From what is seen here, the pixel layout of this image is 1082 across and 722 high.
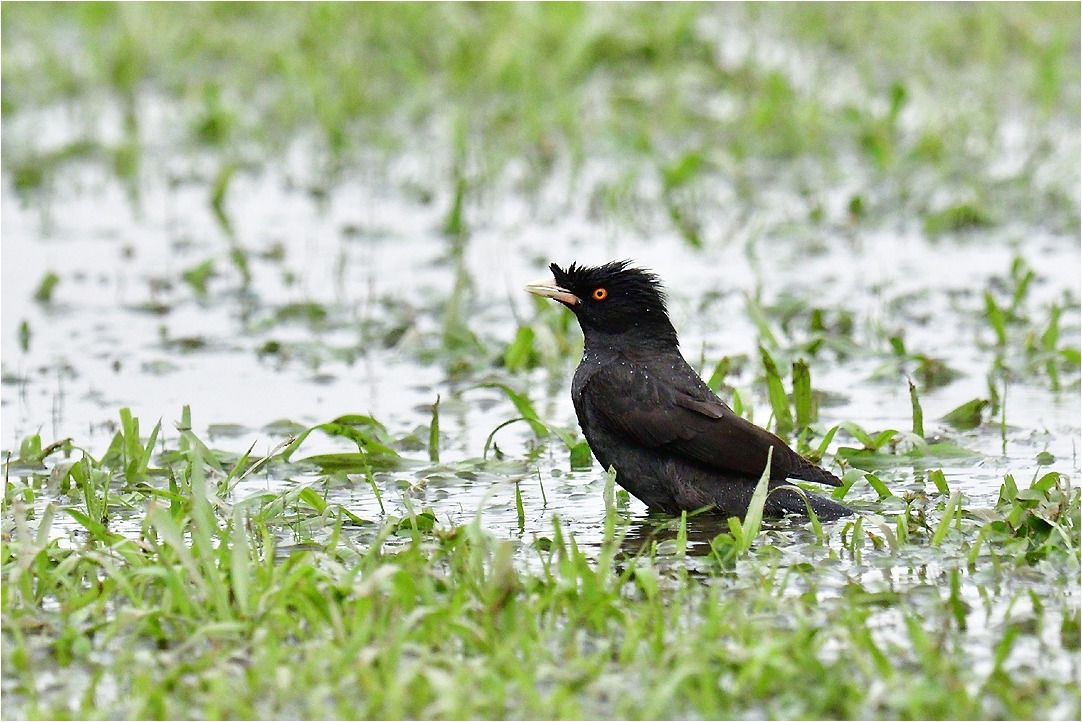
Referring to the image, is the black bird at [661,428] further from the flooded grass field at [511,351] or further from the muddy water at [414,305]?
the muddy water at [414,305]

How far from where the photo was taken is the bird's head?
6223 millimetres

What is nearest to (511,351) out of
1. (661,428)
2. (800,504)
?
(661,428)

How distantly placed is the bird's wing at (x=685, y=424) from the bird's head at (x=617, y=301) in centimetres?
24

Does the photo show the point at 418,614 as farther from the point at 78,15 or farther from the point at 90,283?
the point at 78,15

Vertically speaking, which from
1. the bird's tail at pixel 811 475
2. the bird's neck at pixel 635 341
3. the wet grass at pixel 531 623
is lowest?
the wet grass at pixel 531 623

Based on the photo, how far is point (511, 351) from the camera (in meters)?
7.98

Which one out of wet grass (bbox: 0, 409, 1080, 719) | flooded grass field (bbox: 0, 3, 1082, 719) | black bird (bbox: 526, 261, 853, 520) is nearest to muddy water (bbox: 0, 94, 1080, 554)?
flooded grass field (bbox: 0, 3, 1082, 719)

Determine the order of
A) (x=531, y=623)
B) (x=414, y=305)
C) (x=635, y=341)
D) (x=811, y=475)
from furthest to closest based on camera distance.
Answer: (x=414, y=305) < (x=635, y=341) < (x=811, y=475) < (x=531, y=623)

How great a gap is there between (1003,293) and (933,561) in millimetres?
4755

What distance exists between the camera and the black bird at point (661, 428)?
584 centimetres

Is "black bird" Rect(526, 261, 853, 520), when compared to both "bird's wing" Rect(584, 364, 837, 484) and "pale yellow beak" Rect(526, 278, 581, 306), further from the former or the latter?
"pale yellow beak" Rect(526, 278, 581, 306)

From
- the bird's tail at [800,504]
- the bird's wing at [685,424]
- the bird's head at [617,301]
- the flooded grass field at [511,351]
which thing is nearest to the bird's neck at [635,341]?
the bird's head at [617,301]

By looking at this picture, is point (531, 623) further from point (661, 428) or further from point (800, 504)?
point (800, 504)

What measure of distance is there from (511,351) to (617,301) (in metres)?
1.81
